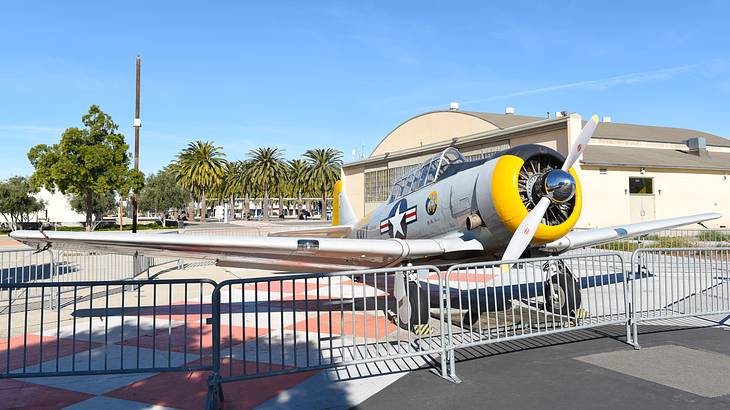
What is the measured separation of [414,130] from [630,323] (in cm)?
2655

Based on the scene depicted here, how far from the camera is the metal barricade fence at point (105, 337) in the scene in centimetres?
407

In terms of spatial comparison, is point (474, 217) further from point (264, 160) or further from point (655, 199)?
point (264, 160)

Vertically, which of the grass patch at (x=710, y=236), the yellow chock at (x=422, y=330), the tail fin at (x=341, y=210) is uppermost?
the tail fin at (x=341, y=210)

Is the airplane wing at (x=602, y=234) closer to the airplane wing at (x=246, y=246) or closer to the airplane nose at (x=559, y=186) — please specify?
the airplane nose at (x=559, y=186)

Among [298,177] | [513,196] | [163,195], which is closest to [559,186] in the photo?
[513,196]

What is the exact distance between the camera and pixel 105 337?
194 inches

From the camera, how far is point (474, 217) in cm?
616

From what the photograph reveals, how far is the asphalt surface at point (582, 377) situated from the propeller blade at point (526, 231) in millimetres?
1101

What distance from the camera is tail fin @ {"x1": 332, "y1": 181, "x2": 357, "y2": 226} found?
1252 cm

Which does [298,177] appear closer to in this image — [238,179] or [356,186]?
[238,179]

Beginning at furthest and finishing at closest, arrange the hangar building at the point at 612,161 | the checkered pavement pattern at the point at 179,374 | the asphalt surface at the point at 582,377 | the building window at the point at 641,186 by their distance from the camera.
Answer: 1. the building window at the point at 641,186
2. the hangar building at the point at 612,161
3. the checkered pavement pattern at the point at 179,374
4. the asphalt surface at the point at 582,377

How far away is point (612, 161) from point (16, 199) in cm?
4938

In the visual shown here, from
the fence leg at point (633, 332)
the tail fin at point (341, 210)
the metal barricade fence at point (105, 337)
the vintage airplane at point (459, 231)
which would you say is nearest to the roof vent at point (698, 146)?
the tail fin at point (341, 210)

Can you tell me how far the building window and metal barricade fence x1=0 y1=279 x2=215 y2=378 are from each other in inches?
813
